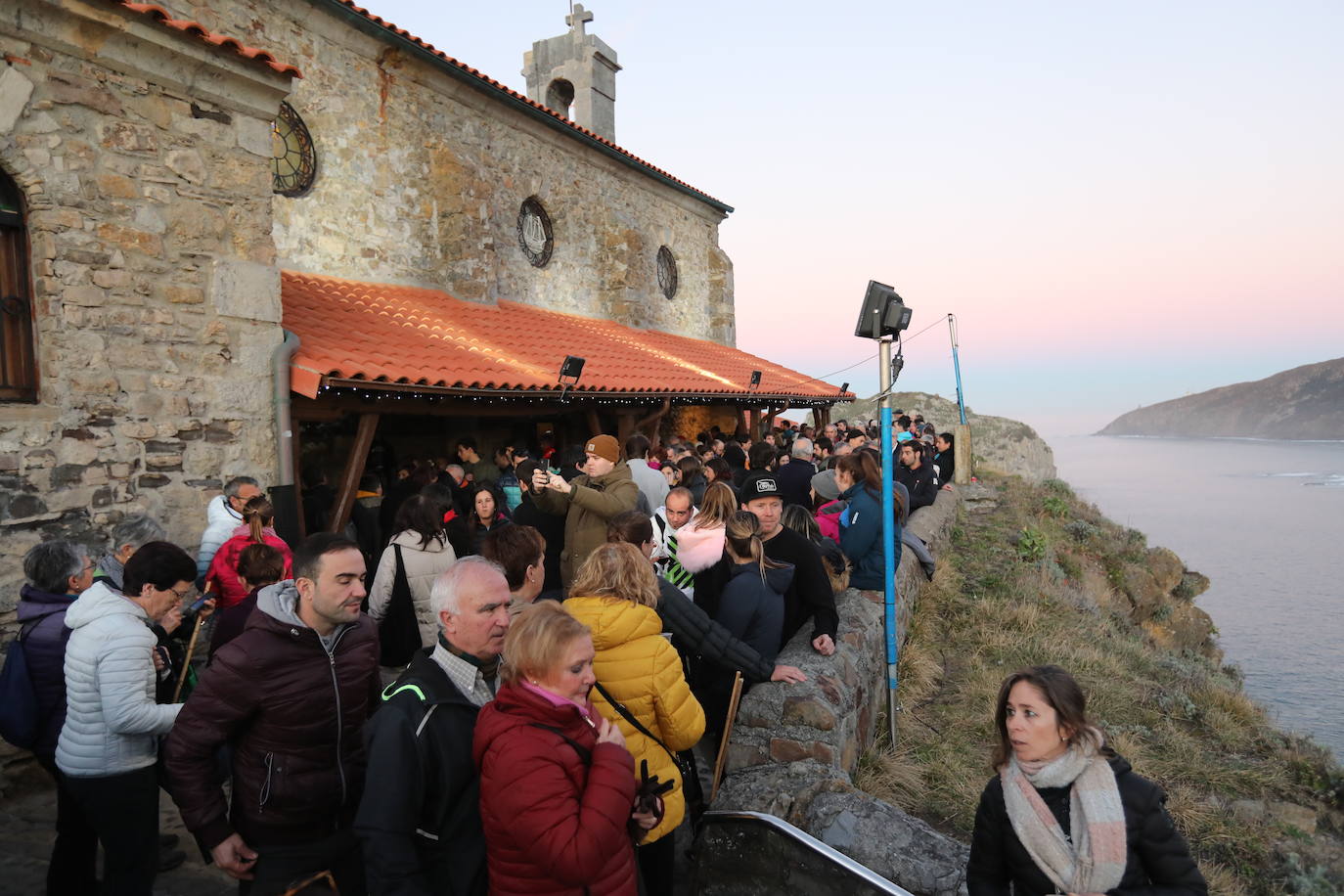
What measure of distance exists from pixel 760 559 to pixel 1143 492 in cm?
6365

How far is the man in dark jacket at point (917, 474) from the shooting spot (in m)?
9.02

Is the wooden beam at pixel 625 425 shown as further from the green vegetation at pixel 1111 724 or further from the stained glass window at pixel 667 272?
the stained glass window at pixel 667 272

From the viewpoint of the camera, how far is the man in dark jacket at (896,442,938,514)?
9023 millimetres

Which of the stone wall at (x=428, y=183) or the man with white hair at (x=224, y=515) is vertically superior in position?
the stone wall at (x=428, y=183)

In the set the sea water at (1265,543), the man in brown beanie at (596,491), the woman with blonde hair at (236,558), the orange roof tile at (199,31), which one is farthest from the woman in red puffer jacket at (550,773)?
the sea water at (1265,543)

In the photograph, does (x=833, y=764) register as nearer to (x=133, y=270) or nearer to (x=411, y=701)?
(x=411, y=701)

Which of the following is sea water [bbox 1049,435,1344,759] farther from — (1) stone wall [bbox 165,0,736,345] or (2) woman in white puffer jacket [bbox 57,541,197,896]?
(1) stone wall [bbox 165,0,736,345]

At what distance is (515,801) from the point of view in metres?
1.78

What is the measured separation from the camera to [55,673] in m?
2.89

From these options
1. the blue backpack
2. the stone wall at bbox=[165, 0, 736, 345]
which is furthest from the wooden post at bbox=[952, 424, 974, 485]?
the blue backpack

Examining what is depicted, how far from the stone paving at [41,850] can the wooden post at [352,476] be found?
264cm

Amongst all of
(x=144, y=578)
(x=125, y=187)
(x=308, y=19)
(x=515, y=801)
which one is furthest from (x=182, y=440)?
(x=308, y=19)

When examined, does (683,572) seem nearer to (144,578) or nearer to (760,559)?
(760,559)

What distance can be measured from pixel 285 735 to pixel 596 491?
9.01ft
